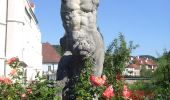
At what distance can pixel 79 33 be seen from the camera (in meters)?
7.01

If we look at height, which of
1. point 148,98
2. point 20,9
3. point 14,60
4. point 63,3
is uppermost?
point 20,9

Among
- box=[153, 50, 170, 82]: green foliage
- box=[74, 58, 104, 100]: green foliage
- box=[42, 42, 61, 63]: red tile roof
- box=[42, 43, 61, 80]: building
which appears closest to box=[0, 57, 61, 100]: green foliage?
box=[74, 58, 104, 100]: green foliage

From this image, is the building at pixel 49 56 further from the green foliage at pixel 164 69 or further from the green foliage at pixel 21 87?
the green foliage at pixel 21 87

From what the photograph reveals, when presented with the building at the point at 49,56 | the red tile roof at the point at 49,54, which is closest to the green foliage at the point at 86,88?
the building at the point at 49,56

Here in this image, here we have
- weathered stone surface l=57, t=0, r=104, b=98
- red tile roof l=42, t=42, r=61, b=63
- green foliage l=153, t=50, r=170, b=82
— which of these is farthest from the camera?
red tile roof l=42, t=42, r=61, b=63

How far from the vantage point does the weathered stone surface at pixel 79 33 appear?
6996 mm

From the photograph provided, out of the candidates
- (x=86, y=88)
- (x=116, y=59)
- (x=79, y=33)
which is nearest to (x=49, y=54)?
(x=116, y=59)

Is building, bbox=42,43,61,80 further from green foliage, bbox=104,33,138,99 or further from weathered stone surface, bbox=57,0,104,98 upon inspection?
weathered stone surface, bbox=57,0,104,98

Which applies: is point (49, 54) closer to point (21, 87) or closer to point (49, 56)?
point (49, 56)

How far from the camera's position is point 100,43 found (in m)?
7.19

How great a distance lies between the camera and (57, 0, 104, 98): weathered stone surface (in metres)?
7.00

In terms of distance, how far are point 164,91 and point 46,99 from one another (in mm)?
3177

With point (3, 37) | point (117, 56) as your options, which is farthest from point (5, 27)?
point (117, 56)

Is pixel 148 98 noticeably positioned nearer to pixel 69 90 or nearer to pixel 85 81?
pixel 69 90
